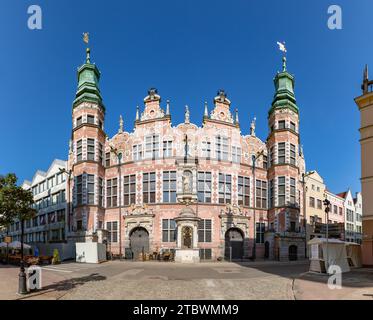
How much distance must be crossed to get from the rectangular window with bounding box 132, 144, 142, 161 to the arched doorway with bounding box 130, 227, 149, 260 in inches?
335

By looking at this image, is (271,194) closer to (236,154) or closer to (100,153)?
(236,154)

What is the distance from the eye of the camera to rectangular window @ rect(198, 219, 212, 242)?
3822 centimetres

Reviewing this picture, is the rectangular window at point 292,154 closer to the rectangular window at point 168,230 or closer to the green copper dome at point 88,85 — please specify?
the rectangular window at point 168,230

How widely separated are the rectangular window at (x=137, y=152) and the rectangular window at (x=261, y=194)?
15.3 meters

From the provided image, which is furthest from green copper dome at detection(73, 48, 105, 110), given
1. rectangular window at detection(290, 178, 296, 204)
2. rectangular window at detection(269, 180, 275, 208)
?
rectangular window at detection(290, 178, 296, 204)

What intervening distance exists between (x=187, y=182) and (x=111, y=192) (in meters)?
10.3

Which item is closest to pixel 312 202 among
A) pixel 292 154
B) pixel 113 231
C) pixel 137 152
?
pixel 292 154

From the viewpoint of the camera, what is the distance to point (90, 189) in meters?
39.1

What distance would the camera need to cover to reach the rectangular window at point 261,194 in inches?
1645

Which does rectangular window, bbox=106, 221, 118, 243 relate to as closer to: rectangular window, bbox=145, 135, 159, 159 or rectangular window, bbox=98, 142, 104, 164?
rectangular window, bbox=98, 142, 104, 164

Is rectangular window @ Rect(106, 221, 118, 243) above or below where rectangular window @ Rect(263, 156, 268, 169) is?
below
